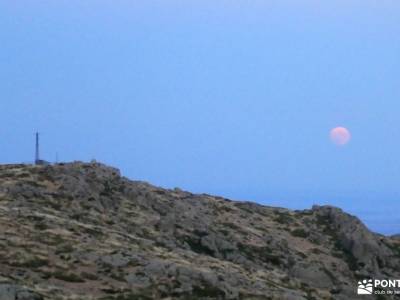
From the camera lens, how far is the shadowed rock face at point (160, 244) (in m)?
35.0

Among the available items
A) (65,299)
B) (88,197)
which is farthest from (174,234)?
(65,299)

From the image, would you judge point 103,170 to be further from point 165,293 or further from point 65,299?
point 65,299

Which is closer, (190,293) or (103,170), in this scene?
(190,293)

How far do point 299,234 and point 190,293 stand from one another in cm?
3411

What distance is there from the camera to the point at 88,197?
187 feet

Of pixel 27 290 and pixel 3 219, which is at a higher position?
pixel 3 219

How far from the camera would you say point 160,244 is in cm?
5006

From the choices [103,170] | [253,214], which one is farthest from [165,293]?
[253,214]

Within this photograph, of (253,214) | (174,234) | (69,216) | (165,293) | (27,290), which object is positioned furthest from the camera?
(253,214)

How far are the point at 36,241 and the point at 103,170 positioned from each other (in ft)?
Result: 87.5

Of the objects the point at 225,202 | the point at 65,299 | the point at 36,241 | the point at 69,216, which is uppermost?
the point at 225,202

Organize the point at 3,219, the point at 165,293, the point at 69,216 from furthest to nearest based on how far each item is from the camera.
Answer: the point at 69,216 → the point at 3,219 → the point at 165,293

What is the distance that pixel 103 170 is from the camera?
216 ft

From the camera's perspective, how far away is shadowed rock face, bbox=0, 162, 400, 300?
1379 inches
